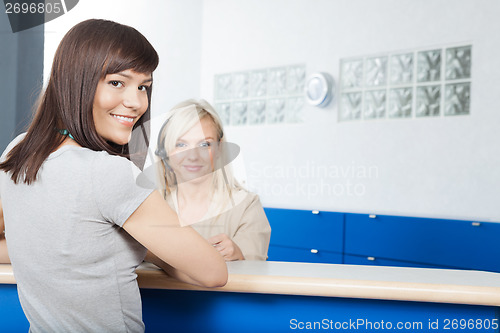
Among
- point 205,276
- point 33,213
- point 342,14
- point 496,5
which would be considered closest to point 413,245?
point 496,5

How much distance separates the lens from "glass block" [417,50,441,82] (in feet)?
11.2

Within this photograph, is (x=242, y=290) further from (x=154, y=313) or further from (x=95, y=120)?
(x=95, y=120)

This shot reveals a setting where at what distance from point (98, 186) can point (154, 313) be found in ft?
1.64

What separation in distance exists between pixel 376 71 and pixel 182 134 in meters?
2.33

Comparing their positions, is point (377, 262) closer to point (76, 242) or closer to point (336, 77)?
point (336, 77)

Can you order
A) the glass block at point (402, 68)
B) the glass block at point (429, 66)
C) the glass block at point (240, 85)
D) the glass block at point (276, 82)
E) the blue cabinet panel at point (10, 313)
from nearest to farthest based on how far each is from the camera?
the blue cabinet panel at point (10, 313)
the glass block at point (429, 66)
the glass block at point (402, 68)
the glass block at point (276, 82)
the glass block at point (240, 85)

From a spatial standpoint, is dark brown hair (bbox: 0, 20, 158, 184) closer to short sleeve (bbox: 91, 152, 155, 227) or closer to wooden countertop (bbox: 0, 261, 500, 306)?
short sleeve (bbox: 91, 152, 155, 227)

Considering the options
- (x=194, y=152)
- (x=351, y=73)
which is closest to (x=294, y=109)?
(x=351, y=73)

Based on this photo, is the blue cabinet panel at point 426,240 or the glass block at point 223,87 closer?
the blue cabinet panel at point 426,240

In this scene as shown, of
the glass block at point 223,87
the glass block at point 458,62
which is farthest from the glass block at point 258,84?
the glass block at point 458,62

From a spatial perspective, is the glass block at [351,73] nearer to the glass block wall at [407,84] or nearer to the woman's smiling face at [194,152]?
the glass block wall at [407,84]

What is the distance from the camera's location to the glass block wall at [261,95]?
13.8 feet

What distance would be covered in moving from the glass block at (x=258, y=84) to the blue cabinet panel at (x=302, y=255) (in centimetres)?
144

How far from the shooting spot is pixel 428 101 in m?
3.47
